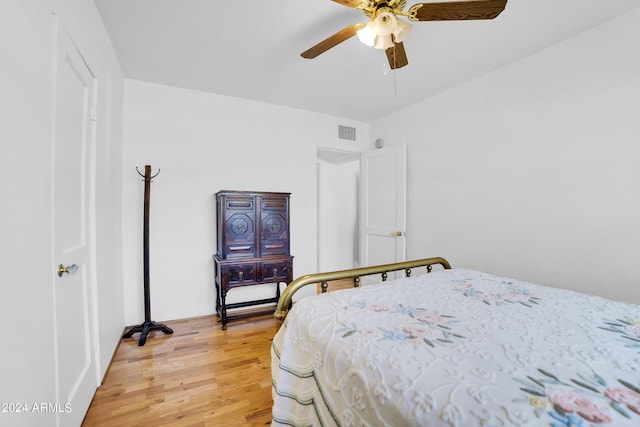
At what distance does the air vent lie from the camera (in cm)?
412

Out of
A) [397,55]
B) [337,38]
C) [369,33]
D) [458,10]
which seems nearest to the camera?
[458,10]

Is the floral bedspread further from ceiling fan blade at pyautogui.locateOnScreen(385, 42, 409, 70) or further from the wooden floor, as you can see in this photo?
ceiling fan blade at pyautogui.locateOnScreen(385, 42, 409, 70)

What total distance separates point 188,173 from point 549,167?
3.62 metres

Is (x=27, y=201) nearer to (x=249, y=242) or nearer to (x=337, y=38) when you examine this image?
(x=337, y=38)

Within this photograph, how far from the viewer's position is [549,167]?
2.38 m

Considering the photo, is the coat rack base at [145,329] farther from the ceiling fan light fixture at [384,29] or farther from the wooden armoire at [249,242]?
the ceiling fan light fixture at [384,29]

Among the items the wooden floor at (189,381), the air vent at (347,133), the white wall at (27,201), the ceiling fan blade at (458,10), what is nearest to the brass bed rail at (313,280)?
the wooden floor at (189,381)

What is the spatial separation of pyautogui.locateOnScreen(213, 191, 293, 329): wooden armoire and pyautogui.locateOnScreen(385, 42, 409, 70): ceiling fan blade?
1.80m

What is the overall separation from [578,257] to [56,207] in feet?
11.4

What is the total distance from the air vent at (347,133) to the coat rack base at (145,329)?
10.8 ft

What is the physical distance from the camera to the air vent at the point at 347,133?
4.12m

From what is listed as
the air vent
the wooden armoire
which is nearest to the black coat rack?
the wooden armoire

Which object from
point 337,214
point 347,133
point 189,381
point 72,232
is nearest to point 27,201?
point 72,232

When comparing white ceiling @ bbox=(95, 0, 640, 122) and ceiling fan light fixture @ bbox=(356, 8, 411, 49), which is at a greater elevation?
white ceiling @ bbox=(95, 0, 640, 122)
